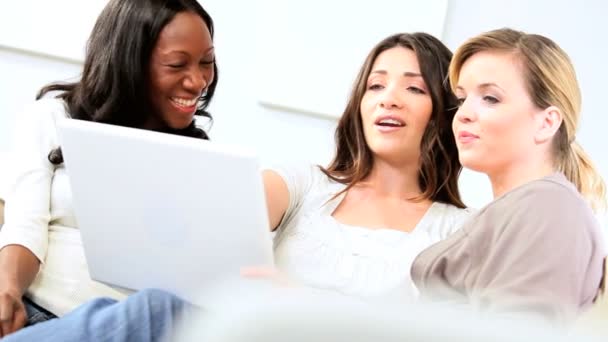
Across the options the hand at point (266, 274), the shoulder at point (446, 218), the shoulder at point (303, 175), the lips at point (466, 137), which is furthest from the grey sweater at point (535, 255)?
the shoulder at point (303, 175)

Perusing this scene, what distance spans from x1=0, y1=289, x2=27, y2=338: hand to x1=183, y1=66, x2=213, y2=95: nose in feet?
1.74

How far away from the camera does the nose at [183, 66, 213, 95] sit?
161 centimetres

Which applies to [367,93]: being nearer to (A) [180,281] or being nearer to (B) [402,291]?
(B) [402,291]

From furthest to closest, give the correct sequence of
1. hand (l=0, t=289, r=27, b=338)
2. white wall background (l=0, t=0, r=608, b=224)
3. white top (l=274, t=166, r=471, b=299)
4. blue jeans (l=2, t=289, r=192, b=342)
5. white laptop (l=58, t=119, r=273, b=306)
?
1. white wall background (l=0, t=0, r=608, b=224)
2. white top (l=274, t=166, r=471, b=299)
3. hand (l=0, t=289, r=27, b=338)
4. white laptop (l=58, t=119, r=273, b=306)
5. blue jeans (l=2, t=289, r=192, b=342)

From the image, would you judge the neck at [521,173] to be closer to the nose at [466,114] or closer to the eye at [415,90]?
the nose at [466,114]

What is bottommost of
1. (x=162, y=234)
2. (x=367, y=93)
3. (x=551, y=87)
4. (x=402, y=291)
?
(x=402, y=291)

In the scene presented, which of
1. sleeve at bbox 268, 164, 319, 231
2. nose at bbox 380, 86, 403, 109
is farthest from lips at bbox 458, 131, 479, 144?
sleeve at bbox 268, 164, 319, 231

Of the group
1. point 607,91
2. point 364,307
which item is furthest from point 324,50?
point 364,307

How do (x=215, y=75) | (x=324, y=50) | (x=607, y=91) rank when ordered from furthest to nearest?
(x=324, y=50)
(x=607, y=91)
(x=215, y=75)

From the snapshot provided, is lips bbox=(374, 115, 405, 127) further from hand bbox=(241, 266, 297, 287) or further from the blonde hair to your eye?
hand bbox=(241, 266, 297, 287)

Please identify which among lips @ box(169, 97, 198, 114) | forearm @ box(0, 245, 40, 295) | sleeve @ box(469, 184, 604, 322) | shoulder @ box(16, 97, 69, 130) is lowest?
forearm @ box(0, 245, 40, 295)

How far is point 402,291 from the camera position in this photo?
133 cm

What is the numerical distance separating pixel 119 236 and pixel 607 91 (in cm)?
207

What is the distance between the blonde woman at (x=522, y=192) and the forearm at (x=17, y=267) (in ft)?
2.05
